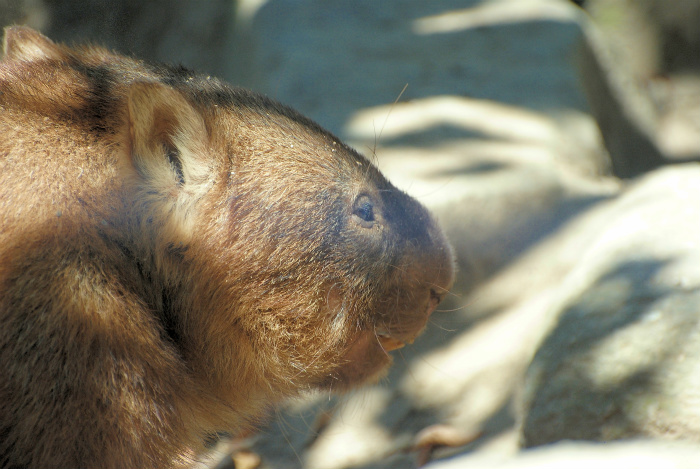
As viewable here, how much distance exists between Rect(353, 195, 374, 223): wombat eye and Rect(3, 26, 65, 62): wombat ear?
1.50 m

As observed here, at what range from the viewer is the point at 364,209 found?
275 centimetres

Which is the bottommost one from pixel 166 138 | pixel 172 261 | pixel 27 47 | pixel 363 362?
pixel 363 362

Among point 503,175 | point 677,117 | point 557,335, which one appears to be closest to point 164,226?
point 557,335

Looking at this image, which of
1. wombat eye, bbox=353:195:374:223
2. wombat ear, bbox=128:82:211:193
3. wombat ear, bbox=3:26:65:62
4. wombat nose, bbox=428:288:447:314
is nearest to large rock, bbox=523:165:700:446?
wombat nose, bbox=428:288:447:314

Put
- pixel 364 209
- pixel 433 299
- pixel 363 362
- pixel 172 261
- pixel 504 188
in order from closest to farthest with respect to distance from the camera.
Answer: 1. pixel 172 261
2. pixel 364 209
3. pixel 363 362
4. pixel 433 299
5. pixel 504 188

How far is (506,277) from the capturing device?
13.7 ft

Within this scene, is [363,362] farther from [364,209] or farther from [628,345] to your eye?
[628,345]

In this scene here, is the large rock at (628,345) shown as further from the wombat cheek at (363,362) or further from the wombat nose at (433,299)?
the wombat cheek at (363,362)

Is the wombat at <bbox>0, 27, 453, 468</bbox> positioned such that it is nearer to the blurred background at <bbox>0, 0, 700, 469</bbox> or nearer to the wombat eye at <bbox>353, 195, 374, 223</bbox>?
the wombat eye at <bbox>353, 195, 374, 223</bbox>

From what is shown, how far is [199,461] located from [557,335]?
176cm

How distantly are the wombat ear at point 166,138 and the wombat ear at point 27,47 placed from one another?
0.91 metres

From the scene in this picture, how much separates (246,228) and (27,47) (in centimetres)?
150

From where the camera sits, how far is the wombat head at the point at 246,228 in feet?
7.59

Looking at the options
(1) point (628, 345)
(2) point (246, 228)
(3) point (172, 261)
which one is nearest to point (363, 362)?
(2) point (246, 228)
